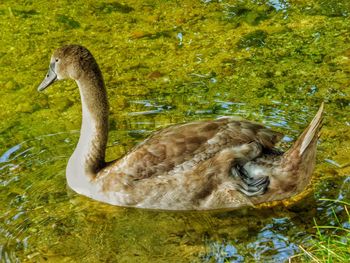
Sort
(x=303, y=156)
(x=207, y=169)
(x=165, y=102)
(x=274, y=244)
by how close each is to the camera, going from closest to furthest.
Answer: (x=274, y=244), (x=303, y=156), (x=207, y=169), (x=165, y=102)

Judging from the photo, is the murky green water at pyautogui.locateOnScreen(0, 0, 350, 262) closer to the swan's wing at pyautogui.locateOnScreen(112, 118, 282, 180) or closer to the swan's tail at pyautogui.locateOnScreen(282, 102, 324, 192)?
the swan's tail at pyautogui.locateOnScreen(282, 102, 324, 192)

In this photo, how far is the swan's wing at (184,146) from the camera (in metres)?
7.19

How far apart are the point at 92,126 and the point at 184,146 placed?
35.0 inches

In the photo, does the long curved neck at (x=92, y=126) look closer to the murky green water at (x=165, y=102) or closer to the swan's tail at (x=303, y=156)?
the murky green water at (x=165, y=102)

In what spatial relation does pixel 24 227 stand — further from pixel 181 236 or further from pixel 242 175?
pixel 242 175

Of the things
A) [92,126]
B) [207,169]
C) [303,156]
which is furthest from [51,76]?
[303,156]

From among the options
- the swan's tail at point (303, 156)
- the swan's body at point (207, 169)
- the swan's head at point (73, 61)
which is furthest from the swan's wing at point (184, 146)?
the swan's head at point (73, 61)

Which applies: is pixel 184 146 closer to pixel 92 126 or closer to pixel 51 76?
pixel 92 126

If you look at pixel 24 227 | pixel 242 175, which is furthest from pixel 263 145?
pixel 24 227

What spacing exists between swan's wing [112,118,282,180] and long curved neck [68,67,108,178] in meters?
0.29

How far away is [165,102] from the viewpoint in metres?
8.77

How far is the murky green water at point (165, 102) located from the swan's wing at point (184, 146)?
39 centimetres

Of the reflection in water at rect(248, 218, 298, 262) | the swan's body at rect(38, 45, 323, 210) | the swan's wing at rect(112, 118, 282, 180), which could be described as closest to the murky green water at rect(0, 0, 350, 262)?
the reflection in water at rect(248, 218, 298, 262)

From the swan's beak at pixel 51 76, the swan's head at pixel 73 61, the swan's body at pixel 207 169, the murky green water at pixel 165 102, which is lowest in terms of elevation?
the murky green water at pixel 165 102
